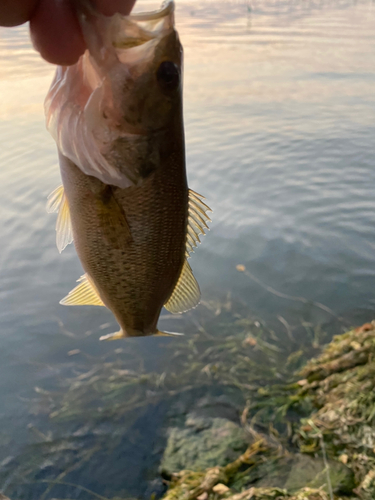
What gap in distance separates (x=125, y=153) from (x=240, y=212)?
6289mm

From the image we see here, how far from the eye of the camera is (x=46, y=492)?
371 centimetres

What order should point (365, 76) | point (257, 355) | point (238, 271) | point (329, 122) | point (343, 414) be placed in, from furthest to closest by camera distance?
point (365, 76) → point (329, 122) → point (238, 271) → point (257, 355) → point (343, 414)

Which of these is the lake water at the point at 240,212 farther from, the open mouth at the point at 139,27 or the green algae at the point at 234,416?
the open mouth at the point at 139,27

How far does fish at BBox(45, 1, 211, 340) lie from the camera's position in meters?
1.34

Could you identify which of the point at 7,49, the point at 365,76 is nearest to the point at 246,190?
the point at 365,76

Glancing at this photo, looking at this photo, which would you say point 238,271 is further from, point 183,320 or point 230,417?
point 230,417

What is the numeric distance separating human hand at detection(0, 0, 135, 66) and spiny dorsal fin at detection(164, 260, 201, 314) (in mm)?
1080

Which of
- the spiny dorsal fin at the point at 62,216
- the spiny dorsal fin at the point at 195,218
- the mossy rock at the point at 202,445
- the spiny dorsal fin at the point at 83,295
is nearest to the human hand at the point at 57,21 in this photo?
the spiny dorsal fin at the point at 62,216

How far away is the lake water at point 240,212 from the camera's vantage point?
5.40 m

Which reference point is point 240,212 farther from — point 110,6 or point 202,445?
point 110,6

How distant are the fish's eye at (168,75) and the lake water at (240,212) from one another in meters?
4.19

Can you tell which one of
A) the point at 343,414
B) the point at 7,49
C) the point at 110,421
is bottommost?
the point at 110,421

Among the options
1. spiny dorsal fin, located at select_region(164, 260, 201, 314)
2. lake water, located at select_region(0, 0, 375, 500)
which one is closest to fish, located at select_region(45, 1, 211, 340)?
spiny dorsal fin, located at select_region(164, 260, 201, 314)

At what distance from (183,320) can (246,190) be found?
377 cm
